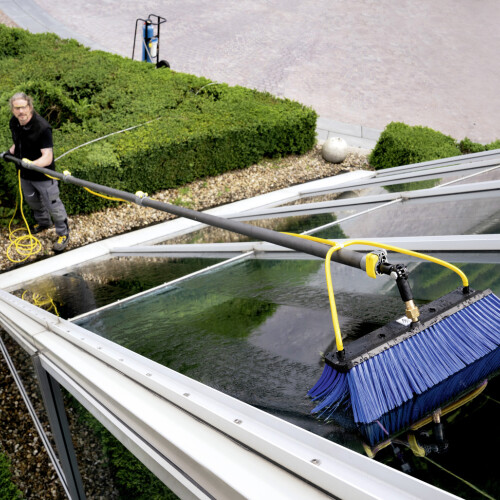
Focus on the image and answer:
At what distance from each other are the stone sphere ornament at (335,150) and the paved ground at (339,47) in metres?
1.69

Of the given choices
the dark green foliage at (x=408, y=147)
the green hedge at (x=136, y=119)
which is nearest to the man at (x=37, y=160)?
the green hedge at (x=136, y=119)

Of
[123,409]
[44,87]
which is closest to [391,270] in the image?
[123,409]

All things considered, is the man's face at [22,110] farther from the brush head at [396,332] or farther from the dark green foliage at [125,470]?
the brush head at [396,332]

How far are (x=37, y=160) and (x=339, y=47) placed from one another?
11.4 m

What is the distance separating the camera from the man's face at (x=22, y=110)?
570 centimetres

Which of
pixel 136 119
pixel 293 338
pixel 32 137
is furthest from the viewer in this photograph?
pixel 136 119

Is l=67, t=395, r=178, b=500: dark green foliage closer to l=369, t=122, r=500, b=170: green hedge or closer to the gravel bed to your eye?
the gravel bed

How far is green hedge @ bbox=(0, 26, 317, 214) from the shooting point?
25.4ft

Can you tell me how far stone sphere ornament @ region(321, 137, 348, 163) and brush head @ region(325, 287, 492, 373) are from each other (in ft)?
26.0

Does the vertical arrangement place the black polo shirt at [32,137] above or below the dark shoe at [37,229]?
above

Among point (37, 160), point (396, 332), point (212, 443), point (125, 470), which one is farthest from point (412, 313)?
point (37, 160)

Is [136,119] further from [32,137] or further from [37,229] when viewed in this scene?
[32,137]

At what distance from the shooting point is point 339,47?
49.5ft

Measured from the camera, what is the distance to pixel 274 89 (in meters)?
12.6
